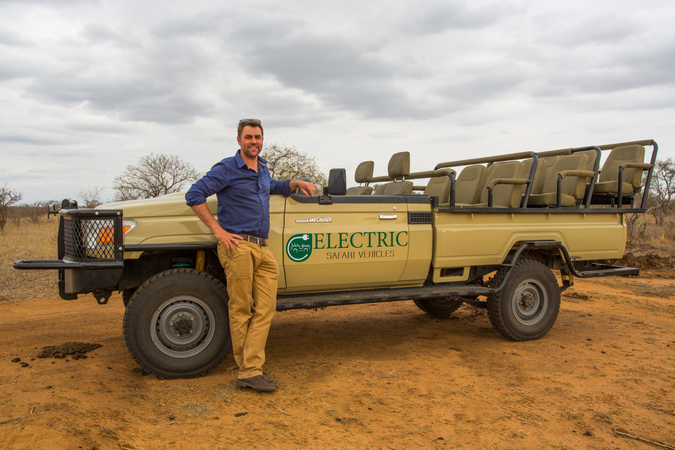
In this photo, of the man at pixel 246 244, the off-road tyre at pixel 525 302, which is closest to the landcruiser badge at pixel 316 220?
the man at pixel 246 244

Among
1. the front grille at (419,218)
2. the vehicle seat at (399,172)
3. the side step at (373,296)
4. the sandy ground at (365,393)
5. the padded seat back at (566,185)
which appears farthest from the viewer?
the vehicle seat at (399,172)

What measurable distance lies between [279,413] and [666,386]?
11.8 ft

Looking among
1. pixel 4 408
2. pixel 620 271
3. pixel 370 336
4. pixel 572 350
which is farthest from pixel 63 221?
pixel 620 271

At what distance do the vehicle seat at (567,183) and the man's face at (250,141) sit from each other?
3753 mm

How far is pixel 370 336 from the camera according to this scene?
639 centimetres

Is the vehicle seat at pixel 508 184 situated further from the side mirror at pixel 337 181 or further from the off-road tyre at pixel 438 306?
Answer: the side mirror at pixel 337 181

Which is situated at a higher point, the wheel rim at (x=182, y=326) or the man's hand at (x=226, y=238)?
the man's hand at (x=226, y=238)

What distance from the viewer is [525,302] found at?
20.4ft

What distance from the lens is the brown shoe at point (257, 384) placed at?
167 inches

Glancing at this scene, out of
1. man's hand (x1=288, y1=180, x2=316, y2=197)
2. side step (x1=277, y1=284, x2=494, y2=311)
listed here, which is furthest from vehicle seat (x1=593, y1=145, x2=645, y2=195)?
man's hand (x1=288, y1=180, x2=316, y2=197)

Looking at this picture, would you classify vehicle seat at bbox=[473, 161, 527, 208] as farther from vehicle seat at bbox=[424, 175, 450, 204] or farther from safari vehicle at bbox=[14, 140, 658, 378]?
vehicle seat at bbox=[424, 175, 450, 204]

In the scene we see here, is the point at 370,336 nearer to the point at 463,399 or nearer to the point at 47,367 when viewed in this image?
the point at 463,399

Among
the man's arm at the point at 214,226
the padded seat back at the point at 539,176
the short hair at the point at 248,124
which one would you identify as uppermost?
the short hair at the point at 248,124

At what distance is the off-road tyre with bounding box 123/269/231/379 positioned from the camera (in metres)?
4.42
